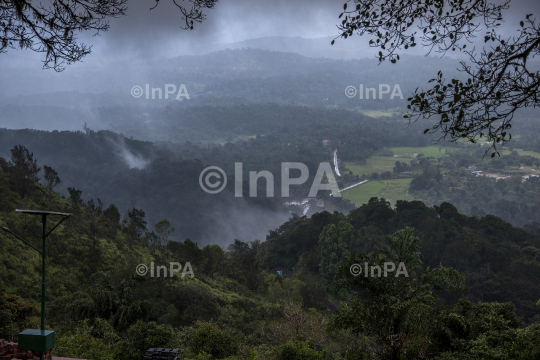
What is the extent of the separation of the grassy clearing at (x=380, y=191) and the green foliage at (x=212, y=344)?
56.5 metres

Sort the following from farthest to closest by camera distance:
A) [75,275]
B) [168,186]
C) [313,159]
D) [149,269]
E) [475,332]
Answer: [313,159]
[168,186]
[149,269]
[75,275]
[475,332]

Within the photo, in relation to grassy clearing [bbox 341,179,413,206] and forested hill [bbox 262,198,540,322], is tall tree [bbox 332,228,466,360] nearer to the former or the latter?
forested hill [bbox 262,198,540,322]

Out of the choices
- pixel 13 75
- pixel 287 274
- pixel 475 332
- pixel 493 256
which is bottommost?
pixel 287 274

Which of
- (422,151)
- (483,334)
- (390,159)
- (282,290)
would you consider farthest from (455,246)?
(422,151)

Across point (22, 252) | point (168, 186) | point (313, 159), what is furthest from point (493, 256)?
point (313, 159)

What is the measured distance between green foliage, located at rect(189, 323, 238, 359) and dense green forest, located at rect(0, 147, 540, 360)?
1.2 inches

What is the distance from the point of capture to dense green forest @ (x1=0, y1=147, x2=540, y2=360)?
732 cm

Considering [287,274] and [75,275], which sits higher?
[75,275]

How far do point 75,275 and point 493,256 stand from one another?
28055 mm

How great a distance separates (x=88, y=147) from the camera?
85.9 m

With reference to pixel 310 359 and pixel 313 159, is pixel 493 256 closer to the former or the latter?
pixel 310 359

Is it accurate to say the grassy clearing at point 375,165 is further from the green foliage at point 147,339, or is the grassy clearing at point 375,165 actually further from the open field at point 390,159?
the green foliage at point 147,339

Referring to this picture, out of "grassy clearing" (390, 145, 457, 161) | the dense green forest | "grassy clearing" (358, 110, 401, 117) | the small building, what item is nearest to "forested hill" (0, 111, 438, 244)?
"grassy clearing" (390, 145, 457, 161)

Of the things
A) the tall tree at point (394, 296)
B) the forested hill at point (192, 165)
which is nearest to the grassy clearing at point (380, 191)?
the forested hill at point (192, 165)
